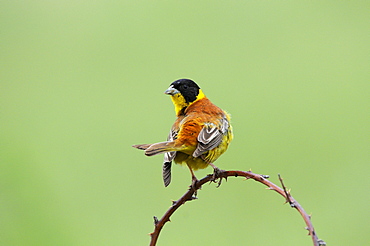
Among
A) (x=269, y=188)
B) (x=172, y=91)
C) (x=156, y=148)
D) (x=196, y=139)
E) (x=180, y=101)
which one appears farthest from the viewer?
(x=180, y=101)

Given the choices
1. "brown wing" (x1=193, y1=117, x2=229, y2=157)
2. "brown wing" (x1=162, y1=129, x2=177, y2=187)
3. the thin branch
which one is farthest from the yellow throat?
the thin branch

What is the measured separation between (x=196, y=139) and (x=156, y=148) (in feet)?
1.32

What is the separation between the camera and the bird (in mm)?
2688

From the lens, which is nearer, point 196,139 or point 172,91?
point 196,139

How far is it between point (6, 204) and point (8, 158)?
55 centimetres

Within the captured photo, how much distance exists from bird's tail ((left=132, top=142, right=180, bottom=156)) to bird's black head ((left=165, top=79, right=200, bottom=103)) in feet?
2.44

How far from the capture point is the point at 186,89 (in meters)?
3.45

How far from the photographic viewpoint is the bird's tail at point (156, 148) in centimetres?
241

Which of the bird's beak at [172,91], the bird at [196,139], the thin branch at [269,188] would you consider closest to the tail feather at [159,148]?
the bird at [196,139]

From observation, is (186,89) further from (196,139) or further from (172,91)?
(196,139)

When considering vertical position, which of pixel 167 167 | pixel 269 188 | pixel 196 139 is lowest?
pixel 269 188

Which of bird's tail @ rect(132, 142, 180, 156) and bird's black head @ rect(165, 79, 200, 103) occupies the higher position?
bird's black head @ rect(165, 79, 200, 103)

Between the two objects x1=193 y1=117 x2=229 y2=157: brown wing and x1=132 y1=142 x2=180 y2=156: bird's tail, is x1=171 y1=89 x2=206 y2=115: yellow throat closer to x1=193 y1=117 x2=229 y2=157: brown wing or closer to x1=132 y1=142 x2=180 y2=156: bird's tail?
x1=193 y1=117 x2=229 y2=157: brown wing

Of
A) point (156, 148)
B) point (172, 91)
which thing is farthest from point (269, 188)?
point (172, 91)
